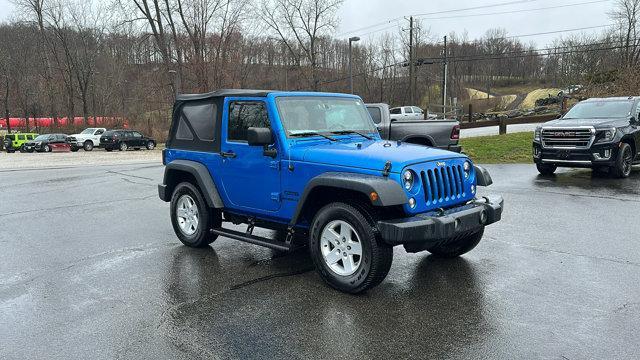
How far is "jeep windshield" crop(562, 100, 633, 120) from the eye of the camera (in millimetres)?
12047

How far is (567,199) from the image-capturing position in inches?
364

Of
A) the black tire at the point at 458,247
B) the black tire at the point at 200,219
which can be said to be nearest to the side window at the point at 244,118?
the black tire at the point at 200,219

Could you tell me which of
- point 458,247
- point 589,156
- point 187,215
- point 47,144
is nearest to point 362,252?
point 458,247

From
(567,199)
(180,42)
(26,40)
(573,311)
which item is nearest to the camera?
(573,311)

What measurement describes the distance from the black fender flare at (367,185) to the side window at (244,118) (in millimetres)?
1085

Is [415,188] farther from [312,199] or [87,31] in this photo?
[87,31]

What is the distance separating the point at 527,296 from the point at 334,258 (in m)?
1.82

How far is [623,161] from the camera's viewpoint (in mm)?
11453

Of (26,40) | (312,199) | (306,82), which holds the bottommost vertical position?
(312,199)

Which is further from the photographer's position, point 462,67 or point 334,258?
point 462,67

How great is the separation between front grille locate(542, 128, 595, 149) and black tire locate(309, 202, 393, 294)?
8.59 meters

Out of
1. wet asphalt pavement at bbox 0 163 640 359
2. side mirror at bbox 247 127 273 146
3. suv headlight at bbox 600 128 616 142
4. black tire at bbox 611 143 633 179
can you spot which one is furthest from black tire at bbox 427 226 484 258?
black tire at bbox 611 143 633 179

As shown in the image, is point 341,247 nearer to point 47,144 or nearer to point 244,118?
point 244,118

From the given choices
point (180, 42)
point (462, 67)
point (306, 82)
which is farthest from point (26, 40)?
point (462, 67)
